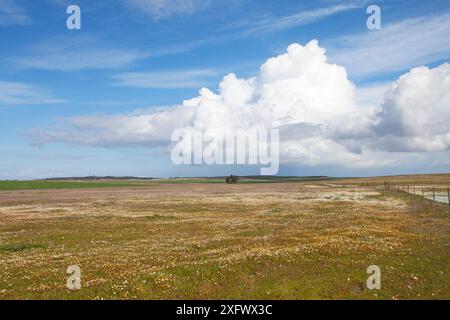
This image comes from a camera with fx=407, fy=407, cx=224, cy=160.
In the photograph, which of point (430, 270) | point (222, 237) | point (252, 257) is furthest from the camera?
point (222, 237)

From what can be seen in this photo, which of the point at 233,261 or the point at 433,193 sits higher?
the point at 433,193

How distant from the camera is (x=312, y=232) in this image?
3192cm

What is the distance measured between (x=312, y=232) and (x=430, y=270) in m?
12.6

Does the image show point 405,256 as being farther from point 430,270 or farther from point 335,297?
point 335,297

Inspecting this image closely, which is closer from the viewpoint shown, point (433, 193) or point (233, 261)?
point (233, 261)

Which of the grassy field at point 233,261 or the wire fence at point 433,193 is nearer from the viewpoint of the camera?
the grassy field at point 233,261

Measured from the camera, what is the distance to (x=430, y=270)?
19.7 meters

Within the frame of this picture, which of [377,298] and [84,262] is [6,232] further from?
[377,298]

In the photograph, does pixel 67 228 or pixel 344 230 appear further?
pixel 67 228

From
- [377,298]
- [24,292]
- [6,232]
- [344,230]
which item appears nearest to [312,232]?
[344,230]

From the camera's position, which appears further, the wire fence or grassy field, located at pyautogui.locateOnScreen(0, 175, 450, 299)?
the wire fence
